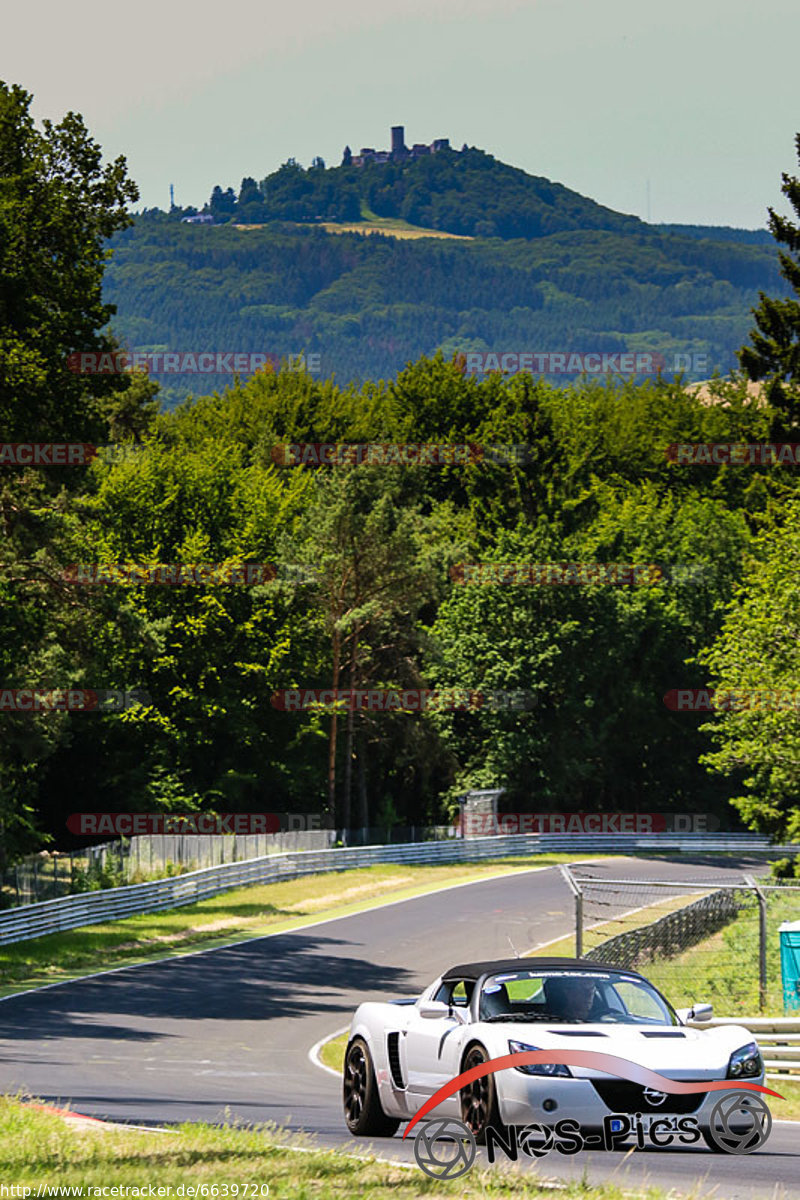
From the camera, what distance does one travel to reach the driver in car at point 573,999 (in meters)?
11.4

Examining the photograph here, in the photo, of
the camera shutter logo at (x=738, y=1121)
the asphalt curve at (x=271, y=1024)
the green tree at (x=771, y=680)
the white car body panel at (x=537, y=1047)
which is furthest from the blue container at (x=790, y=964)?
the green tree at (x=771, y=680)

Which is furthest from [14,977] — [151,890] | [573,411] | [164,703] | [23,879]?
[573,411]

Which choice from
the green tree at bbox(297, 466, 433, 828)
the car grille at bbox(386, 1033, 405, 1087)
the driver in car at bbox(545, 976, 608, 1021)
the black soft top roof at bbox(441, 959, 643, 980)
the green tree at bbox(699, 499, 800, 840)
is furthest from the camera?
the green tree at bbox(297, 466, 433, 828)

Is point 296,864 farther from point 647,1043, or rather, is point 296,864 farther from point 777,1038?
point 647,1043

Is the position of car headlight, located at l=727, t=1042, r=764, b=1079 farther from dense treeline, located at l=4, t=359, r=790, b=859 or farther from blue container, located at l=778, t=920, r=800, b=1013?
dense treeline, located at l=4, t=359, r=790, b=859

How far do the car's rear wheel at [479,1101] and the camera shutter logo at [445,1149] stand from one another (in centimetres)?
7

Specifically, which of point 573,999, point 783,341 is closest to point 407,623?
point 783,341

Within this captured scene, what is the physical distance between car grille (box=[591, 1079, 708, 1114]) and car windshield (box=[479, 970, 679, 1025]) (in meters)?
1.14

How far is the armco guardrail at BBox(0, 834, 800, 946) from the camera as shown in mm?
38656

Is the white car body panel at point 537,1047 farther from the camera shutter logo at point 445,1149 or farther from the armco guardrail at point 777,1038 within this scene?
the armco guardrail at point 777,1038

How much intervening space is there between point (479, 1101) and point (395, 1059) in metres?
1.57

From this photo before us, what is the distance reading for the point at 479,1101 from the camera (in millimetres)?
10641

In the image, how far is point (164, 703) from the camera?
65.2 metres

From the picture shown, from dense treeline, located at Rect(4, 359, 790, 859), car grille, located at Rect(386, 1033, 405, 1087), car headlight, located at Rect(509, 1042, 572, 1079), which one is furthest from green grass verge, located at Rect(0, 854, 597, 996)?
car headlight, located at Rect(509, 1042, 572, 1079)
